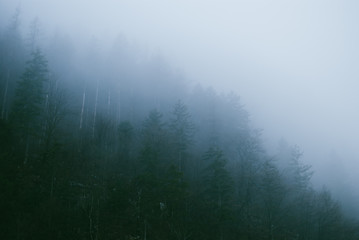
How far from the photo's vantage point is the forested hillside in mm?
18609

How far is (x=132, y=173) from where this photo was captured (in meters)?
29.1

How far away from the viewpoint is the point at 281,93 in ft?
320

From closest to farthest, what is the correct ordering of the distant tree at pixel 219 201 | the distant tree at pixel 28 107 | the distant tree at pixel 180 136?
the distant tree at pixel 219 201 < the distant tree at pixel 28 107 < the distant tree at pixel 180 136

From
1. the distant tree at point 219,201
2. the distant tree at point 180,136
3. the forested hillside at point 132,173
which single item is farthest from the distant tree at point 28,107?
the distant tree at point 219,201

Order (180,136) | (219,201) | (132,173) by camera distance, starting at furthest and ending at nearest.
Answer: (180,136), (132,173), (219,201)

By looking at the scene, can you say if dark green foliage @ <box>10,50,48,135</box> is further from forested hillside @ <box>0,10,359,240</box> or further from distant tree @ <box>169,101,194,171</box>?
distant tree @ <box>169,101,194,171</box>

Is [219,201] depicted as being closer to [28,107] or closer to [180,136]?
[180,136]

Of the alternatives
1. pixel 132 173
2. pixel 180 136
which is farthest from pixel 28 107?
pixel 180 136

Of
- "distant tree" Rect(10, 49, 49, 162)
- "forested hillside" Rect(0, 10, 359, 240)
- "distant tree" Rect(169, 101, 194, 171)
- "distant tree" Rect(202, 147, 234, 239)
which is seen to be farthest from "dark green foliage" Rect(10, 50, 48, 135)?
"distant tree" Rect(202, 147, 234, 239)

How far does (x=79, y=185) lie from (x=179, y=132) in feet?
46.1

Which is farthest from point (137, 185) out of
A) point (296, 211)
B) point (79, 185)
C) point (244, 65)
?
point (244, 65)

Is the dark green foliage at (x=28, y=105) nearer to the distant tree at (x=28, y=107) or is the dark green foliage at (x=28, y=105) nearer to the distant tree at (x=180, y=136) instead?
the distant tree at (x=28, y=107)

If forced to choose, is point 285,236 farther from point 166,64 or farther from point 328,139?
point 328,139

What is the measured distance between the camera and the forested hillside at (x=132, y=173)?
61.1ft
